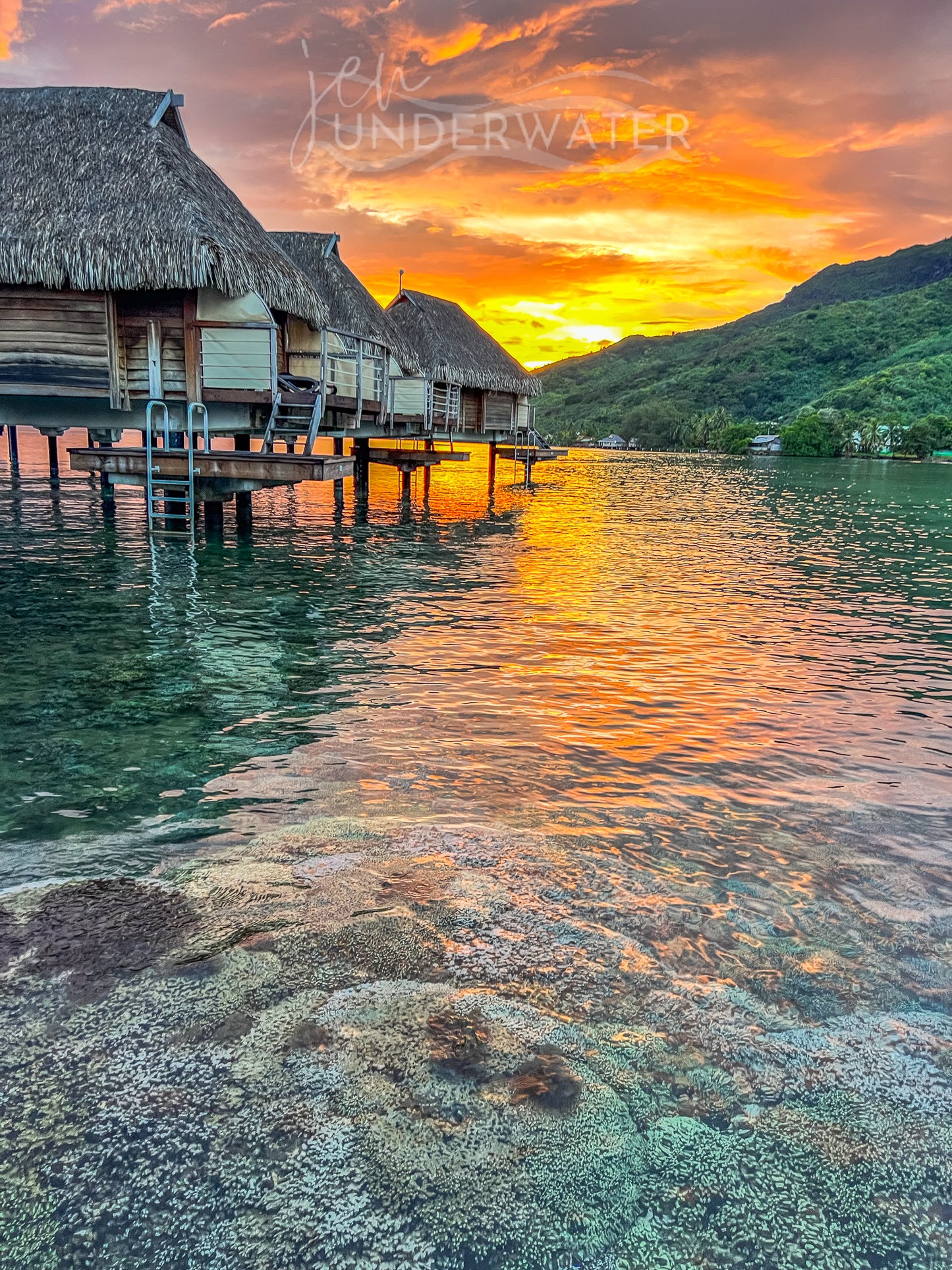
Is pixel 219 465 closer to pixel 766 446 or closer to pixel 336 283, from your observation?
pixel 336 283

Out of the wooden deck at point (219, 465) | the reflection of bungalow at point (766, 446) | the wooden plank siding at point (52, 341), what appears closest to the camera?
the wooden deck at point (219, 465)

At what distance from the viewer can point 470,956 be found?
10.7 ft

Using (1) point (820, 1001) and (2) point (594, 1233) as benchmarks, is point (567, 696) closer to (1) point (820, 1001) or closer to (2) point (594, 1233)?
(1) point (820, 1001)

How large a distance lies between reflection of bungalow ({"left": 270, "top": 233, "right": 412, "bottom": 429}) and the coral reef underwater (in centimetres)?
1458

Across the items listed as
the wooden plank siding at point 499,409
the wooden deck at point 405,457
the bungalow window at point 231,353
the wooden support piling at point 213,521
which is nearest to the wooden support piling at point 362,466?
the wooden deck at point 405,457

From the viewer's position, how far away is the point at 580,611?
1069cm

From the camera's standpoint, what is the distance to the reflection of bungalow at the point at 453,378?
24312 millimetres

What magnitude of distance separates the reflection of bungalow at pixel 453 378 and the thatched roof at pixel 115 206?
25.7 feet

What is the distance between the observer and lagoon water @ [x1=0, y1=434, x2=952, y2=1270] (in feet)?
7.16

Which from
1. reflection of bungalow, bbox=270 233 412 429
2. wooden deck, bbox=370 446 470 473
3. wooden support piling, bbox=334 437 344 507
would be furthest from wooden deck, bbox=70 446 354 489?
wooden support piling, bbox=334 437 344 507

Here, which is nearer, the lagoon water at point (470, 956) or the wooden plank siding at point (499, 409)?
the lagoon water at point (470, 956)

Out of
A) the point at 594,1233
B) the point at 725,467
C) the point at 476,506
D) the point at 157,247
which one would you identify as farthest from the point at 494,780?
the point at 725,467

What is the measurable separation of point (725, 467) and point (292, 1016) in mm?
69138

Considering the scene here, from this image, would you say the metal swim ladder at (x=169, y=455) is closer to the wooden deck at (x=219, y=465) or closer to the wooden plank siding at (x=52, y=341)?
the wooden deck at (x=219, y=465)
